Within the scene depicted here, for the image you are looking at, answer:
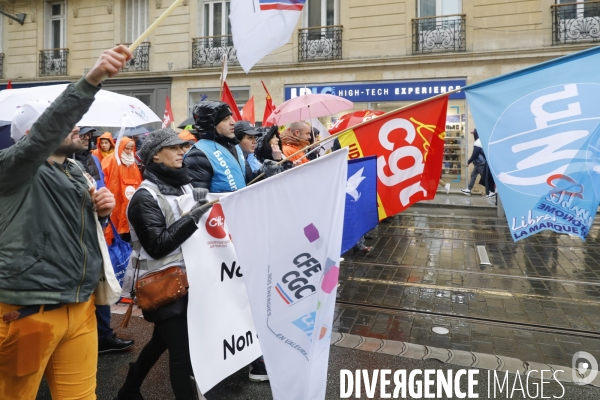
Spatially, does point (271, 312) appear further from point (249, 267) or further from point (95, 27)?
point (95, 27)

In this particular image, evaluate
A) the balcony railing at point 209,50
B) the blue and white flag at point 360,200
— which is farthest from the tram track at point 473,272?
the balcony railing at point 209,50

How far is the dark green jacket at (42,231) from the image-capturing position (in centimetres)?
200

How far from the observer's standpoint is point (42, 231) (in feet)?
7.05

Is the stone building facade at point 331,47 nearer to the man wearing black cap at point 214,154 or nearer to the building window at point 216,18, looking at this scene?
the building window at point 216,18

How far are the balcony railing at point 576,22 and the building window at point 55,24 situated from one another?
19397 mm

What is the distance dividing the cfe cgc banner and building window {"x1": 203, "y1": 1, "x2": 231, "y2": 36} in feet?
57.7

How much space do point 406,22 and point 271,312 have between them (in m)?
16.2

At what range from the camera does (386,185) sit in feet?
12.5

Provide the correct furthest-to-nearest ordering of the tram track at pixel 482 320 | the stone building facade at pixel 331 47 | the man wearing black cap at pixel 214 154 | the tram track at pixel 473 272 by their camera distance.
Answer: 1. the stone building facade at pixel 331 47
2. the tram track at pixel 473 272
3. the tram track at pixel 482 320
4. the man wearing black cap at pixel 214 154

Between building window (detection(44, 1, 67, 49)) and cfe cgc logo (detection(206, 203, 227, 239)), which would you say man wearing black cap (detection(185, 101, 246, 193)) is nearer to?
cfe cgc logo (detection(206, 203, 227, 239))

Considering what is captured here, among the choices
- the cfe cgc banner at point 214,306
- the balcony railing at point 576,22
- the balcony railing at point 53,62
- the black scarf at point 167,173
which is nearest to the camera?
the cfe cgc banner at point 214,306

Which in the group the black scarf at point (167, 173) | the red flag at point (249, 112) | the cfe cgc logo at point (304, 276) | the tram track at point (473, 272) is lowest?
the tram track at point (473, 272)

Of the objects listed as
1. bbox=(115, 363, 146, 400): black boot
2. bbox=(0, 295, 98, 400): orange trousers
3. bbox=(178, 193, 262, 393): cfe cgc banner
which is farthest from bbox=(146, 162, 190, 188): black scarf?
bbox=(115, 363, 146, 400): black boot

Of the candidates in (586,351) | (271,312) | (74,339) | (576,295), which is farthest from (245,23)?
(576,295)
